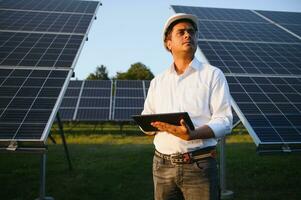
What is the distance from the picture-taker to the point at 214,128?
8.52 ft

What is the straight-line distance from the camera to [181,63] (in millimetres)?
3037

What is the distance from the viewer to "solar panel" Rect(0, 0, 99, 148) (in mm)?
5513

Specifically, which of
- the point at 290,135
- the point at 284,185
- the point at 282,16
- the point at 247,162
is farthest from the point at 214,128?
the point at 282,16

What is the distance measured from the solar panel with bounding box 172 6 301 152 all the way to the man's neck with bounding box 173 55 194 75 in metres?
3.17

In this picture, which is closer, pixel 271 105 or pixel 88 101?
pixel 271 105

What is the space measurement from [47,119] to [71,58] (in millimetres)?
2701

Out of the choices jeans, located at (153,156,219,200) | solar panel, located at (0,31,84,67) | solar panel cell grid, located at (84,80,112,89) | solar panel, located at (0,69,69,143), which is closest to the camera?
jeans, located at (153,156,219,200)

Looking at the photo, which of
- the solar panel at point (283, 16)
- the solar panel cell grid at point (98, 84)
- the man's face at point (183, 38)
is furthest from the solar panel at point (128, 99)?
the man's face at point (183, 38)

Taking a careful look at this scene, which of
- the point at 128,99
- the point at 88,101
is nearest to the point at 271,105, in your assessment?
the point at 128,99

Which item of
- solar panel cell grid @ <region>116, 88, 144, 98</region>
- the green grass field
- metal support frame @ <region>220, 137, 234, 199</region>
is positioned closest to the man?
metal support frame @ <region>220, 137, 234, 199</region>

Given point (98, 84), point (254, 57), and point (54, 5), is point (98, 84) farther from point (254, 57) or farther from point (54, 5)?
point (254, 57)

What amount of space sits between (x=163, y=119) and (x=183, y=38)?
2.54 feet

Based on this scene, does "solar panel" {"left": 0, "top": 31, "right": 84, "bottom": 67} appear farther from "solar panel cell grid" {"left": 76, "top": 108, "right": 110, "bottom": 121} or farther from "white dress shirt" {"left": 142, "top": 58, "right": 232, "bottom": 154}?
"solar panel cell grid" {"left": 76, "top": 108, "right": 110, "bottom": 121}

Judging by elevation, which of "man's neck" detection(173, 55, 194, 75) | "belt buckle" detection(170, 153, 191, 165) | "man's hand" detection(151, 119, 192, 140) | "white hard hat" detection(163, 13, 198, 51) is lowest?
"belt buckle" detection(170, 153, 191, 165)
